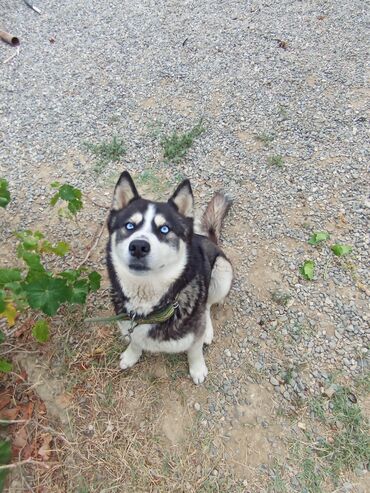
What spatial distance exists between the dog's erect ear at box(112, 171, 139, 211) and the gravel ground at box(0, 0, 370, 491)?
1383 mm

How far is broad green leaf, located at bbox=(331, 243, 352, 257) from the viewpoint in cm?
378

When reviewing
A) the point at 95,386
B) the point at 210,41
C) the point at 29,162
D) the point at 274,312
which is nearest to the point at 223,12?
the point at 210,41

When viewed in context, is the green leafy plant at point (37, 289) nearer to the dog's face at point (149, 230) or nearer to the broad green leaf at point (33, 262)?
the broad green leaf at point (33, 262)

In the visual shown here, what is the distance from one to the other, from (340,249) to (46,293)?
279cm

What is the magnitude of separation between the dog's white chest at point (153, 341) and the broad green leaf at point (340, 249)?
1.91 m

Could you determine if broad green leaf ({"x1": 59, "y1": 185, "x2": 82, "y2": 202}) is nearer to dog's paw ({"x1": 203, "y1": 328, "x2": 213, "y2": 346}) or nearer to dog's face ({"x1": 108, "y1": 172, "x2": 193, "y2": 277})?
dog's face ({"x1": 108, "y1": 172, "x2": 193, "y2": 277})

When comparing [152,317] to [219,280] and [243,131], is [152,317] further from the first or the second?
[243,131]

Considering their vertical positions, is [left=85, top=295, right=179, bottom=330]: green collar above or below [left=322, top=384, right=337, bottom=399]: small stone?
above

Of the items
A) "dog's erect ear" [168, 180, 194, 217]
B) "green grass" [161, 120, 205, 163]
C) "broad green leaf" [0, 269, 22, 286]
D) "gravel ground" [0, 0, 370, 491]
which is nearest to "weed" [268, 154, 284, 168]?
"gravel ground" [0, 0, 370, 491]

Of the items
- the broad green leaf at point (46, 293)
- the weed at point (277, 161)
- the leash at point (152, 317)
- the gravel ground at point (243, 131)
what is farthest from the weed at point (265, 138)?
the broad green leaf at point (46, 293)

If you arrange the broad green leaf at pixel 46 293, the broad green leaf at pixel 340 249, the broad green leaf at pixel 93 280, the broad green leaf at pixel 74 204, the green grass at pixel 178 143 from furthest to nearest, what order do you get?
the green grass at pixel 178 143, the broad green leaf at pixel 340 249, the broad green leaf at pixel 74 204, the broad green leaf at pixel 93 280, the broad green leaf at pixel 46 293

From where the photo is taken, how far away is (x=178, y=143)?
4.70 metres

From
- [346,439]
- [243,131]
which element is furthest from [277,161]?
[346,439]

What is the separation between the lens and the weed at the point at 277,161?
178 inches
